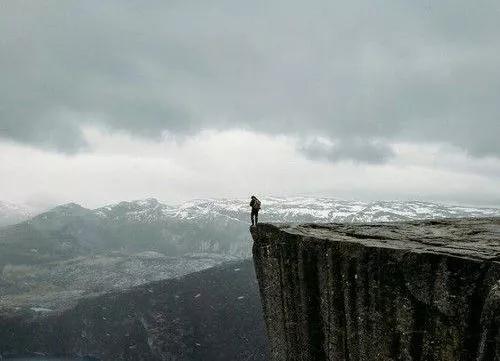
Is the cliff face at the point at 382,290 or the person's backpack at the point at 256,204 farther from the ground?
the person's backpack at the point at 256,204

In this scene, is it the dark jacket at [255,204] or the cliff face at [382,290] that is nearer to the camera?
the cliff face at [382,290]

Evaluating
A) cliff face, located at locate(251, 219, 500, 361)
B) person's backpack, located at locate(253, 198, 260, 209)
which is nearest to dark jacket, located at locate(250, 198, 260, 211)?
person's backpack, located at locate(253, 198, 260, 209)

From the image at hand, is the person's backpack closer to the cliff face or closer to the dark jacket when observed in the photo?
the dark jacket

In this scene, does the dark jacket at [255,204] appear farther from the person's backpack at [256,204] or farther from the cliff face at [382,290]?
the cliff face at [382,290]

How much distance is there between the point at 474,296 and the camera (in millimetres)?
13219

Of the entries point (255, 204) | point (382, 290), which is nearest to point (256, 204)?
point (255, 204)

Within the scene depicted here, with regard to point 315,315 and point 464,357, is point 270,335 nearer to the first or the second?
point 315,315

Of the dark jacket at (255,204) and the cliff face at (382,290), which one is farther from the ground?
the dark jacket at (255,204)

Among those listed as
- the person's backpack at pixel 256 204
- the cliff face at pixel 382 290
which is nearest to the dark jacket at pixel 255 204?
the person's backpack at pixel 256 204

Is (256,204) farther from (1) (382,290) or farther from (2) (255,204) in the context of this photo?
(1) (382,290)

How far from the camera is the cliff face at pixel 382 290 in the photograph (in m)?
13.4

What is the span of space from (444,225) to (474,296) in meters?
12.9

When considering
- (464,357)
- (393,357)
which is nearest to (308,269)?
(393,357)

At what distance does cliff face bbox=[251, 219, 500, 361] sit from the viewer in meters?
13.4
